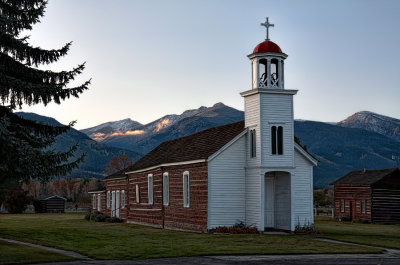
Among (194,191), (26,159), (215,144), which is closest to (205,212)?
(194,191)

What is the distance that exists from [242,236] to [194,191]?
5796 millimetres

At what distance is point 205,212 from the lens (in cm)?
3158

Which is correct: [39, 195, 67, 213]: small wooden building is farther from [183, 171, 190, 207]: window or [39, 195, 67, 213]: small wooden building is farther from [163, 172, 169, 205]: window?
[183, 171, 190, 207]: window

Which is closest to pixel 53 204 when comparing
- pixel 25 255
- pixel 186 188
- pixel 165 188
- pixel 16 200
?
pixel 16 200

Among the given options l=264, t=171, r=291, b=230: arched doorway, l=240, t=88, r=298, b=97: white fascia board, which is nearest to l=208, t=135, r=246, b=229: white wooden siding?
l=264, t=171, r=291, b=230: arched doorway

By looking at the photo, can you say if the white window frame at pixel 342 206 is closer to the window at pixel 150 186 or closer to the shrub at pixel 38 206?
the window at pixel 150 186

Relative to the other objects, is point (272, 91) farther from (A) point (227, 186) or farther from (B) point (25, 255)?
(B) point (25, 255)

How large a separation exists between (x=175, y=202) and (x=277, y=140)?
880cm

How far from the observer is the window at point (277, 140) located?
31.3 m

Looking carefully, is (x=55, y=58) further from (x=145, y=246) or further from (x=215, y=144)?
(x=215, y=144)

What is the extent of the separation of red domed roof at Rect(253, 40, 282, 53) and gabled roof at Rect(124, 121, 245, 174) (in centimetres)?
466

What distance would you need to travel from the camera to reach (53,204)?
78.6 m

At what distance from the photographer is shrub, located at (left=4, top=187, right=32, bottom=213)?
73.4 meters

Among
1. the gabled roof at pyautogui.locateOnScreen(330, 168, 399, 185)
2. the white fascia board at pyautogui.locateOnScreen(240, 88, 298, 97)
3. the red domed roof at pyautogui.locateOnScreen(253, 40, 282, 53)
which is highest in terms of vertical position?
the red domed roof at pyautogui.locateOnScreen(253, 40, 282, 53)
